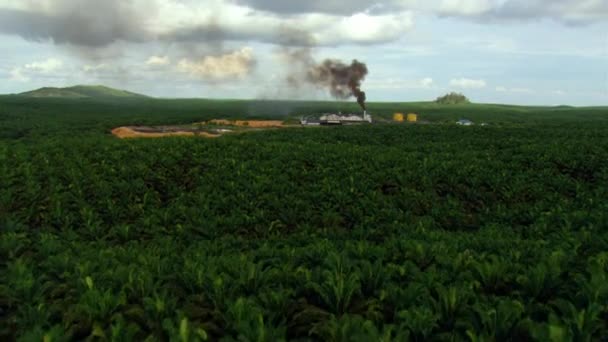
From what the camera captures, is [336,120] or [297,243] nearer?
[297,243]

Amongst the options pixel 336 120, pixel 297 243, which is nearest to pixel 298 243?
pixel 297 243

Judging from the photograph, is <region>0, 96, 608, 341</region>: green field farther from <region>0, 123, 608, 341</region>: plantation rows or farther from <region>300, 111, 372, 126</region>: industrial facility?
<region>300, 111, 372, 126</region>: industrial facility

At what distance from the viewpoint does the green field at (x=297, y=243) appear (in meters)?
5.82

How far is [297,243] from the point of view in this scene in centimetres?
1109

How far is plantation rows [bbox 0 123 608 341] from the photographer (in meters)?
5.84

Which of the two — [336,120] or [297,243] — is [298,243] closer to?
[297,243]

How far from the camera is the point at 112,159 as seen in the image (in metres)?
18.7

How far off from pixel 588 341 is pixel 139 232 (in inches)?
437

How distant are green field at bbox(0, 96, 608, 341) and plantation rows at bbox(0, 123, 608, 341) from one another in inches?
1.6

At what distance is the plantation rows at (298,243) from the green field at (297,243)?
0.14 ft

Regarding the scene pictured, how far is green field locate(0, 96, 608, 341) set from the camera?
5.82m

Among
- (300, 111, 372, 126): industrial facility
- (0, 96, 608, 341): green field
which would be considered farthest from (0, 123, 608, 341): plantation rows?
(300, 111, 372, 126): industrial facility

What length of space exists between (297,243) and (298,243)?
0.03 metres

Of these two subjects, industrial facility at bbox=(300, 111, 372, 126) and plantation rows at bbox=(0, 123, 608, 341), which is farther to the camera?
industrial facility at bbox=(300, 111, 372, 126)
